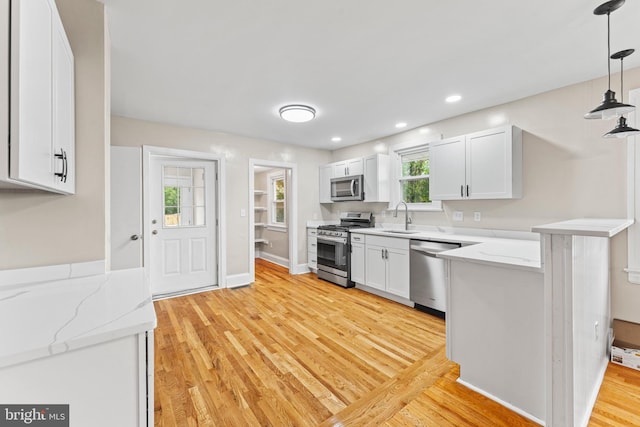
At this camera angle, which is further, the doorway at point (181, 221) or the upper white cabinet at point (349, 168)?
the upper white cabinet at point (349, 168)

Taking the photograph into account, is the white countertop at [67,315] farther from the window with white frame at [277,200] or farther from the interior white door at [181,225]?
the window with white frame at [277,200]

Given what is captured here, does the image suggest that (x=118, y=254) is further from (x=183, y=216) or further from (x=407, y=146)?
(x=407, y=146)

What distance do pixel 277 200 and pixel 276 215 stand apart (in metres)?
0.37

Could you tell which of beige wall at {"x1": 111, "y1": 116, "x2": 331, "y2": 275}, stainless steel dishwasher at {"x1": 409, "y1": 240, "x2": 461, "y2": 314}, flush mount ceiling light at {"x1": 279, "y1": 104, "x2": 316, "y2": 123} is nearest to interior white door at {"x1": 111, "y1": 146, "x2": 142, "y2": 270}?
beige wall at {"x1": 111, "y1": 116, "x2": 331, "y2": 275}

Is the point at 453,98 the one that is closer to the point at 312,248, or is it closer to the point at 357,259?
the point at 357,259

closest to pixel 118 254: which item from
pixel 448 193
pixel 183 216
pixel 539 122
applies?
pixel 183 216

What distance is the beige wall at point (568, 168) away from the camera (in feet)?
7.82

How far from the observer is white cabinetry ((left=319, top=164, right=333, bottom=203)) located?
5223mm

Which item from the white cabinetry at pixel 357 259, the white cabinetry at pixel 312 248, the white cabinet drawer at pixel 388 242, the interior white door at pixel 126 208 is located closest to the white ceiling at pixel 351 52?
→ the interior white door at pixel 126 208

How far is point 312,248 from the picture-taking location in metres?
5.15

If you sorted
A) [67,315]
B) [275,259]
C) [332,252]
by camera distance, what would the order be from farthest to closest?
[275,259] < [332,252] < [67,315]

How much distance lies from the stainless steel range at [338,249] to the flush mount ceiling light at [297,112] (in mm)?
1860
